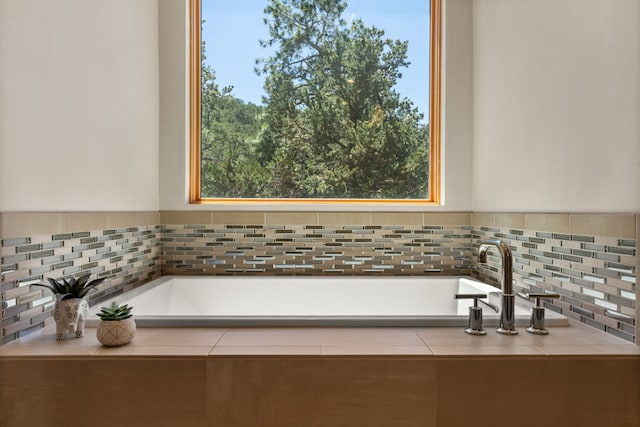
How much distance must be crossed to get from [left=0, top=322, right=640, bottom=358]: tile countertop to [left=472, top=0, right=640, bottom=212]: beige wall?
44 centimetres

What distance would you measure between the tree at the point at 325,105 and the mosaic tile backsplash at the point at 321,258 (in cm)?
30

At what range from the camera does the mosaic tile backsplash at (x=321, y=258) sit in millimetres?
1352

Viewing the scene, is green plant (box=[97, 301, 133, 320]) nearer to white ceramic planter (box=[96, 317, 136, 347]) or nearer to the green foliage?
white ceramic planter (box=[96, 317, 136, 347])

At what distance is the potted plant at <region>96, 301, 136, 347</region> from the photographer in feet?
4.18

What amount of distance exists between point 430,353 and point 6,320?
1.25 meters

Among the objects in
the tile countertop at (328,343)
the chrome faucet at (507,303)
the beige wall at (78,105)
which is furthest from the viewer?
the chrome faucet at (507,303)

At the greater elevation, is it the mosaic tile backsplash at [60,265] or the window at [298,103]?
the window at [298,103]

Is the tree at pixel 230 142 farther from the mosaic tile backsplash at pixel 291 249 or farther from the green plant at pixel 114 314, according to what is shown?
the green plant at pixel 114 314

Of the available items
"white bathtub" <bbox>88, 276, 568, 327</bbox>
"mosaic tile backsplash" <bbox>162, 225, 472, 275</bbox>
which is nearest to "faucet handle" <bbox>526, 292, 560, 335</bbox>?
"white bathtub" <bbox>88, 276, 568, 327</bbox>

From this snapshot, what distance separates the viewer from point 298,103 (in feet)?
8.31

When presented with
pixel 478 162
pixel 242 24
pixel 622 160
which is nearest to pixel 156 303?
pixel 242 24

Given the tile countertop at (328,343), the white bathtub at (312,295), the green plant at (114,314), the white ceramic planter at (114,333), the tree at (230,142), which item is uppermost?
the tree at (230,142)

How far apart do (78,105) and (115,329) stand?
91 cm

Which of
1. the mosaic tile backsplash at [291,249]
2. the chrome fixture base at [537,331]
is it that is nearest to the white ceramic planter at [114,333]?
the mosaic tile backsplash at [291,249]
